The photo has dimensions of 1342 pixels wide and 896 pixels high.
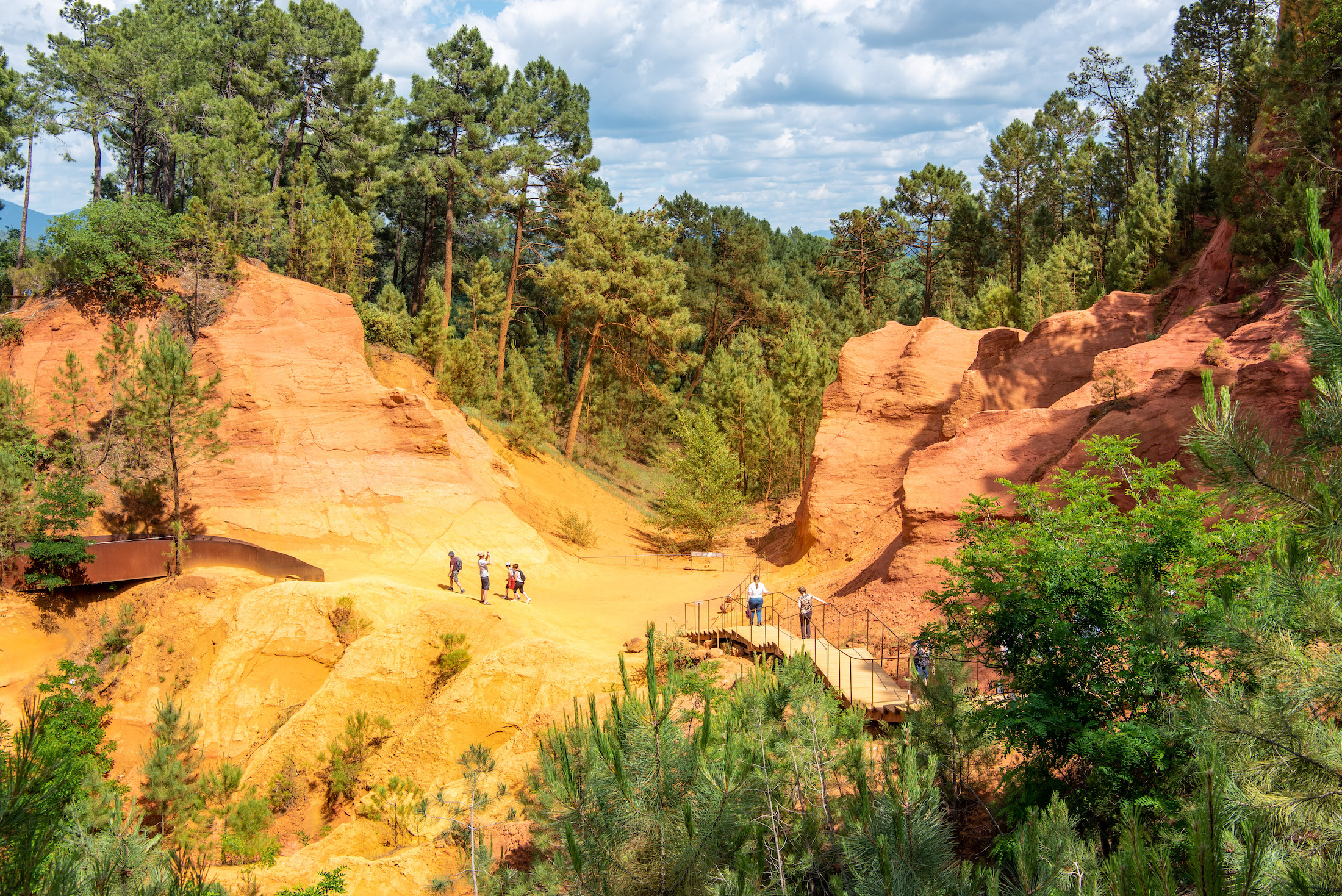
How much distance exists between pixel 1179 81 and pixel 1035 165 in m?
7.70

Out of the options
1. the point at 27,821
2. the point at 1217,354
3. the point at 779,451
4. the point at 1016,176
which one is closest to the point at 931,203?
the point at 1016,176

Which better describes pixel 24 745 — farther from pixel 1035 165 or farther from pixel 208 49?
pixel 1035 165

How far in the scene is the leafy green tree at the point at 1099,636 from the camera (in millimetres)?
7230

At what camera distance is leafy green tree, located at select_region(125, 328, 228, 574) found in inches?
811

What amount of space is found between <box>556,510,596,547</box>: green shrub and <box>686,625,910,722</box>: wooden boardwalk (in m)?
14.1

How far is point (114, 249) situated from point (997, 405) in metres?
27.4

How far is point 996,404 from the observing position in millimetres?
23656

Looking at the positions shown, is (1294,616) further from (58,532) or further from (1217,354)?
(58,532)

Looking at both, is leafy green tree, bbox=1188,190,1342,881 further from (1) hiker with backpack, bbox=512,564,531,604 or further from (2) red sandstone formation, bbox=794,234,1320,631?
(1) hiker with backpack, bbox=512,564,531,604

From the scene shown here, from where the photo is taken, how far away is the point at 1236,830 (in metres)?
5.25

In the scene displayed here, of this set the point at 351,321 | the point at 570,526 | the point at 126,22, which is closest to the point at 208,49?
the point at 126,22

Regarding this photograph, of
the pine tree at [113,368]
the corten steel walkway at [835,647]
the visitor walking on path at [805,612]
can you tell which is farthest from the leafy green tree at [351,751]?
the pine tree at [113,368]

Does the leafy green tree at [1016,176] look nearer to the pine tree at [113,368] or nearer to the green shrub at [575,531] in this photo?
the green shrub at [575,531]

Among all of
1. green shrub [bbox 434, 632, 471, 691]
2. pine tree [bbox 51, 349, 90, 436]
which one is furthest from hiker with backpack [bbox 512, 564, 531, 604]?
pine tree [bbox 51, 349, 90, 436]
